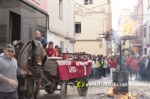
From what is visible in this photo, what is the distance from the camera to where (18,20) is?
46.9ft

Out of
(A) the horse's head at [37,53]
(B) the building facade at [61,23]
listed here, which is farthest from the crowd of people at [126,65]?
(A) the horse's head at [37,53]

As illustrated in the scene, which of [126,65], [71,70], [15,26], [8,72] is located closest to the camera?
[8,72]

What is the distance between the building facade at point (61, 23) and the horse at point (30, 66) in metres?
12.5

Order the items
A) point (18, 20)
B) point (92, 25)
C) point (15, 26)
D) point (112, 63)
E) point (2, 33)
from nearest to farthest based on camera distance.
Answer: point (2, 33) < point (15, 26) < point (18, 20) < point (112, 63) < point (92, 25)

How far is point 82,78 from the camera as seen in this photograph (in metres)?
12.0

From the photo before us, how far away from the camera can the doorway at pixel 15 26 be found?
13617 millimetres

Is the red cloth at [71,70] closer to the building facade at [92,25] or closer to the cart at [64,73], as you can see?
the cart at [64,73]

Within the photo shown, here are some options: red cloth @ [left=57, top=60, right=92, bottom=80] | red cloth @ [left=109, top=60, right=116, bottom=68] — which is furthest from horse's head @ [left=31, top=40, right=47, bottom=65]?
red cloth @ [left=109, top=60, right=116, bottom=68]

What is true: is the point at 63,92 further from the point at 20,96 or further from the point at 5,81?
the point at 5,81

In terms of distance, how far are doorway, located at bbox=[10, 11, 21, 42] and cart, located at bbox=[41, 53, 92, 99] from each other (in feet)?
11.5

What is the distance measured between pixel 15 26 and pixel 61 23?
8.88m

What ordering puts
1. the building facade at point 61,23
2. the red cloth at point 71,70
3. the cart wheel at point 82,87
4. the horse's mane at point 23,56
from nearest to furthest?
the horse's mane at point 23,56 < the red cloth at point 71,70 < the cart wheel at point 82,87 < the building facade at point 61,23

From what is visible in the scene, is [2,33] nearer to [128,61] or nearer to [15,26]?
[15,26]

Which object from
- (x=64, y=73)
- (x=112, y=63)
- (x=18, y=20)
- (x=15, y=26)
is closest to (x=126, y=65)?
(x=112, y=63)
